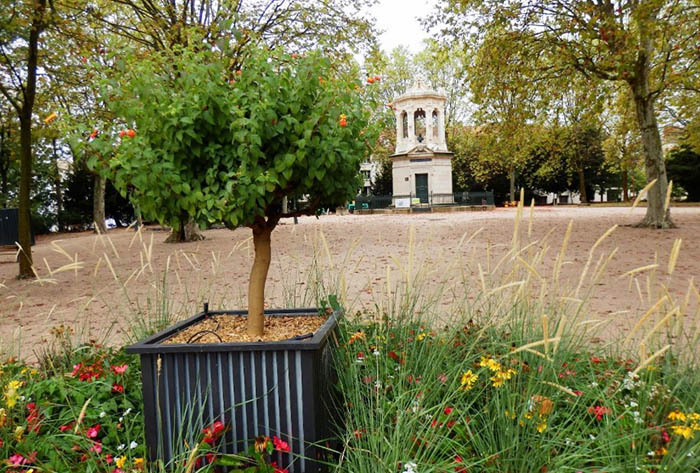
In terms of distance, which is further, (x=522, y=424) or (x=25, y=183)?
(x=25, y=183)

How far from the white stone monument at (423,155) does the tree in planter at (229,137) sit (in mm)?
29331

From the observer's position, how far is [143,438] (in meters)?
2.33

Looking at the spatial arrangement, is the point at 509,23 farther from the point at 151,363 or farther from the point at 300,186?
the point at 151,363

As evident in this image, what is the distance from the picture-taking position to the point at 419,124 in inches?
1363

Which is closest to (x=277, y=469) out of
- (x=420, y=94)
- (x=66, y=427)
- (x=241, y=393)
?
(x=241, y=393)

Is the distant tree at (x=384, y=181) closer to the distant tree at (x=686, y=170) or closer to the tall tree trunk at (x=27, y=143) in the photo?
the distant tree at (x=686, y=170)

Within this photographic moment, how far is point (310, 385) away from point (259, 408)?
0.26 m

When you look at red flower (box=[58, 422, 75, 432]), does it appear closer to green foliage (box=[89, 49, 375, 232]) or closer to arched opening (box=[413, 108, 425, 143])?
green foliage (box=[89, 49, 375, 232])

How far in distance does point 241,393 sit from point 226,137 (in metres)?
1.21

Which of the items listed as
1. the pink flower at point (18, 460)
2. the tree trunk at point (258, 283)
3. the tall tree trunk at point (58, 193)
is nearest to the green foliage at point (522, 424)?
the tree trunk at point (258, 283)

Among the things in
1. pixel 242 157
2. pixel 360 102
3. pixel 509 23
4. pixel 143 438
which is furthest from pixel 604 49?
pixel 143 438

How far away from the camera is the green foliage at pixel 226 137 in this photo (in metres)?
2.17

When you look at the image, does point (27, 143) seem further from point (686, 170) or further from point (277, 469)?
point (686, 170)

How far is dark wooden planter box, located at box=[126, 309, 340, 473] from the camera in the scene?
79.4 inches
